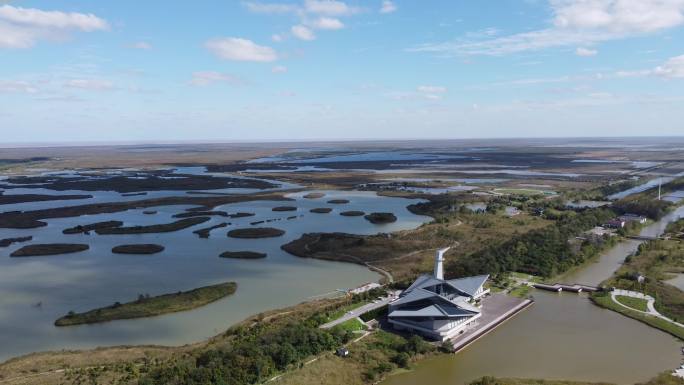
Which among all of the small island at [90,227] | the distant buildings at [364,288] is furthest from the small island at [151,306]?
the small island at [90,227]

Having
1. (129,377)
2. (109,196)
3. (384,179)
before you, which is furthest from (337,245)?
(384,179)

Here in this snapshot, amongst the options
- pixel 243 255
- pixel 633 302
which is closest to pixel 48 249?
pixel 243 255

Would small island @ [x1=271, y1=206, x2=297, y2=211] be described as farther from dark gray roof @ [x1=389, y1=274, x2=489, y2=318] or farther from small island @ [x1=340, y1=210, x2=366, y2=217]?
dark gray roof @ [x1=389, y1=274, x2=489, y2=318]

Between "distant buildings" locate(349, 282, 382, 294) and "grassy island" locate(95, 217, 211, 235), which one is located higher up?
"grassy island" locate(95, 217, 211, 235)

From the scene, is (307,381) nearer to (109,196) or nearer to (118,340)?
(118,340)

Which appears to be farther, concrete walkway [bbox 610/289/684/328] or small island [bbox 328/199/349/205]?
small island [bbox 328/199/349/205]

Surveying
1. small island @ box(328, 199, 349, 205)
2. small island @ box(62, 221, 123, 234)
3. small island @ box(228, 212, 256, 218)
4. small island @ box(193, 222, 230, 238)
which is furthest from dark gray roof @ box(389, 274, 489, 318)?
small island @ box(328, 199, 349, 205)

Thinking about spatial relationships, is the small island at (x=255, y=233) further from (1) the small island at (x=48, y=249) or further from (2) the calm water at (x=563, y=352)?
(2) the calm water at (x=563, y=352)
